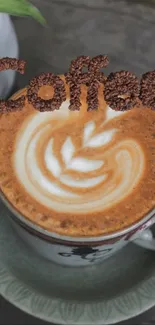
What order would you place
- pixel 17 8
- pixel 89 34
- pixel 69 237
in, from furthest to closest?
pixel 89 34
pixel 17 8
pixel 69 237

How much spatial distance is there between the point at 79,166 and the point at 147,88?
123mm

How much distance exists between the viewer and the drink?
0.62 m

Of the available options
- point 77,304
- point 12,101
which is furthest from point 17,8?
point 77,304

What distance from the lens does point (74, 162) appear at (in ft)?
2.14

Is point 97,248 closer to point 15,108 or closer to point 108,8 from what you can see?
point 15,108

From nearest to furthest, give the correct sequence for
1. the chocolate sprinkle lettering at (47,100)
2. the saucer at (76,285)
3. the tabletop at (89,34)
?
the chocolate sprinkle lettering at (47,100) → the saucer at (76,285) → the tabletop at (89,34)

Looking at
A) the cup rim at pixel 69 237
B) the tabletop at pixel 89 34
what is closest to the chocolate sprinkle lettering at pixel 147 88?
the cup rim at pixel 69 237

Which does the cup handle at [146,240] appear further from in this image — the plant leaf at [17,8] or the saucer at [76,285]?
the plant leaf at [17,8]

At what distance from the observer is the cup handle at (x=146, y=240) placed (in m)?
0.69

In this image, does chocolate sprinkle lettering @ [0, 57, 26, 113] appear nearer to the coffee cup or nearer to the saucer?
the coffee cup

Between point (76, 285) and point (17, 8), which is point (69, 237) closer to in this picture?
point (76, 285)

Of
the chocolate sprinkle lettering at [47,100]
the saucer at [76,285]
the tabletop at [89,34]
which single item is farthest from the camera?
the tabletop at [89,34]

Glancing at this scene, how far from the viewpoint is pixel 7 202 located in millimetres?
625

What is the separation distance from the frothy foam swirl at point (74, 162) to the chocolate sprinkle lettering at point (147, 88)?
63mm
